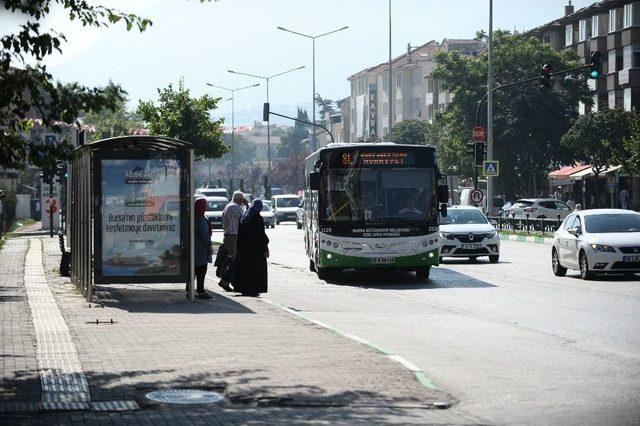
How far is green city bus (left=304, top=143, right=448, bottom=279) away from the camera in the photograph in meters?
26.8

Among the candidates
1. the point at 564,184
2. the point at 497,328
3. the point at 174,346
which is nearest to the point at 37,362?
the point at 174,346

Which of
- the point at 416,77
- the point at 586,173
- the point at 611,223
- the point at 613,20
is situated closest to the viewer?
the point at 611,223

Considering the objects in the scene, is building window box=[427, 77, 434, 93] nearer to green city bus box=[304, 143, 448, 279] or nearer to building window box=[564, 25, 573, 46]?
building window box=[564, 25, 573, 46]

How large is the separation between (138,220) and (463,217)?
1540 centimetres

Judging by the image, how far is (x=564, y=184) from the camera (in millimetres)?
103438

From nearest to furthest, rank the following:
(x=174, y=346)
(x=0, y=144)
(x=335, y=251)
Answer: (x=0, y=144), (x=174, y=346), (x=335, y=251)

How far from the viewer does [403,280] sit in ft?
92.1

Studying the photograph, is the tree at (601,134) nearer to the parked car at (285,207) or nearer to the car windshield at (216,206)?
the parked car at (285,207)

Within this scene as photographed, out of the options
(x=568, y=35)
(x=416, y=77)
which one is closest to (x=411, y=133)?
(x=416, y=77)

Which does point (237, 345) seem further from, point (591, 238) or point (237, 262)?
point (591, 238)

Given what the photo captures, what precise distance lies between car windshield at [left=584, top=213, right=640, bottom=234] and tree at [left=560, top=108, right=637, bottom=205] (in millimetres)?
50939

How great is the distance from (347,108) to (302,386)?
607 ft

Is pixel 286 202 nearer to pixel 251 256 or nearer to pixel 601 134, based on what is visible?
pixel 601 134

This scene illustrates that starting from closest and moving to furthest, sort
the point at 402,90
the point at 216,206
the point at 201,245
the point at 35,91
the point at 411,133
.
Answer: the point at 35,91, the point at 201,245, the point at 216,206, the point at 411,133, the point at 402,90
